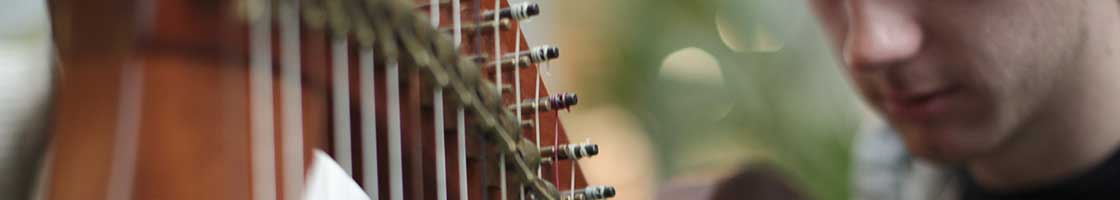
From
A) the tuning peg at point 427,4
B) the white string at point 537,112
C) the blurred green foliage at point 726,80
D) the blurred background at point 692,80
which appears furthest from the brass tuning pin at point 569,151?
the blurred green foliage at point 726,80

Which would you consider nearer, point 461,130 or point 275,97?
point 275,97

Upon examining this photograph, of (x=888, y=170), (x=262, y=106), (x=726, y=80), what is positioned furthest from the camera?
(x=726, y=80)

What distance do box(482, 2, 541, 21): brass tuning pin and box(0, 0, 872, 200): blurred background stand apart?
210 centimetres

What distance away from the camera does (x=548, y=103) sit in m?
0.70

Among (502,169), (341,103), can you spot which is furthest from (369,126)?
(502,169)

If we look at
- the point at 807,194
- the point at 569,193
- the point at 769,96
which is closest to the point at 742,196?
the point at 807,194

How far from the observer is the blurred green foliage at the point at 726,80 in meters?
2.90

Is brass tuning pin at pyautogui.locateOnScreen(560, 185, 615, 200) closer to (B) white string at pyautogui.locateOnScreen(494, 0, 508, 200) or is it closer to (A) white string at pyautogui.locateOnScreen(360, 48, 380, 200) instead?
(B) white string at pyautogui.locateOnScreen(494, 0, 508, 200)

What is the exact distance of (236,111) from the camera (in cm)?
49

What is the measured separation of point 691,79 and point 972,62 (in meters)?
2.56

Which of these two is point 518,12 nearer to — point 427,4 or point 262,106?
point 427,4

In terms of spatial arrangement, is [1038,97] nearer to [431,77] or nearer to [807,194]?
[807,194]

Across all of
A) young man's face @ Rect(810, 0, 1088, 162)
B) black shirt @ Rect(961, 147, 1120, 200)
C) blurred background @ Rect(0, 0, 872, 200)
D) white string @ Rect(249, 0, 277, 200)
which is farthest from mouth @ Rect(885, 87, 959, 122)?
blurred background @ Rect(0, 0, 872, 200)

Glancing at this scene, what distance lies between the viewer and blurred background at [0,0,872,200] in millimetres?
2873
